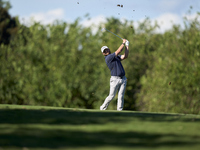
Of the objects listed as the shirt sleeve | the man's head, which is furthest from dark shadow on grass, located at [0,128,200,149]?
the man's head

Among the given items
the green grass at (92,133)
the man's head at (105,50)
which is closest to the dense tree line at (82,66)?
the man's head at (105,50)

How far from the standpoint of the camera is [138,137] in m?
5.32

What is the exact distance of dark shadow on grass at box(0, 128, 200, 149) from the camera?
187 inches

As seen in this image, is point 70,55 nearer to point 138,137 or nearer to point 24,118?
point 24,118

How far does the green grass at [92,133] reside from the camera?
4688mm

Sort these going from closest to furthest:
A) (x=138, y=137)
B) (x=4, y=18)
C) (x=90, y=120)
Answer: (x=138, y=137) < (x=90, y=120) < (x=4, y=18)

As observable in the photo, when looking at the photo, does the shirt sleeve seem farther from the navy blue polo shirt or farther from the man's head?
the man's head

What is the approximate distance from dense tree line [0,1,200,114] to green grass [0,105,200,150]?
10.1 metres

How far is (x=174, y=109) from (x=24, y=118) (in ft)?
34.0

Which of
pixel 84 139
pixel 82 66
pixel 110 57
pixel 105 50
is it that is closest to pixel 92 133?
pixel 84 139

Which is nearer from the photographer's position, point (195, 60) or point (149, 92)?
point (195, 60)

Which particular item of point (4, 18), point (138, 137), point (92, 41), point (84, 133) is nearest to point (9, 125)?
point (84, 133)

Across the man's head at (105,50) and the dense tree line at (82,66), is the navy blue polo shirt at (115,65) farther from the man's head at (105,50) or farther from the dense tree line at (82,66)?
the dense tree line at (82,66)

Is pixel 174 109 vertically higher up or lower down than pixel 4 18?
lower down
